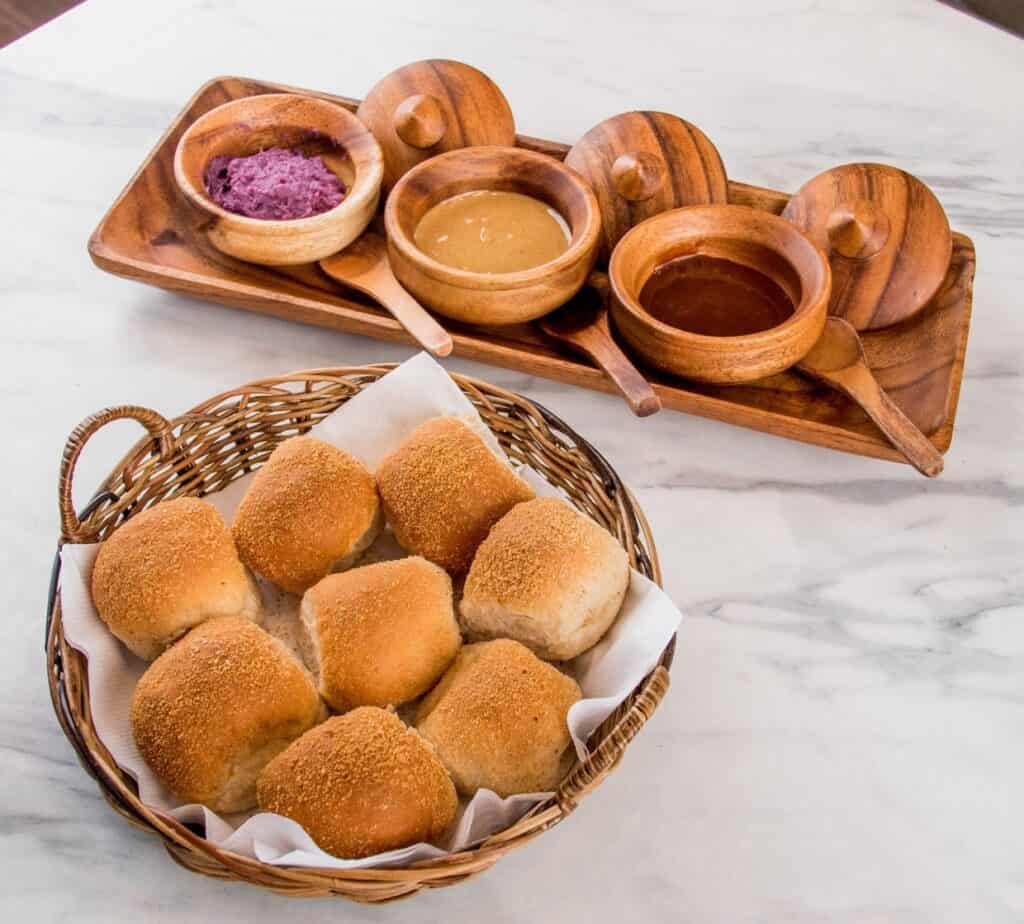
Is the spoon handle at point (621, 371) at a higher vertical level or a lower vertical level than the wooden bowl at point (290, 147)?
lower

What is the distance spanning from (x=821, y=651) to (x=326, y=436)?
1.74 ft

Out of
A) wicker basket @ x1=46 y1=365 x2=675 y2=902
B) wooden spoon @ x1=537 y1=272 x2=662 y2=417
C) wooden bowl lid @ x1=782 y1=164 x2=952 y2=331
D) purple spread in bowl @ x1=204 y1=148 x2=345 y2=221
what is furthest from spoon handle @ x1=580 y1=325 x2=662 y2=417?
purple spread in bowl @ x1=204 y1=148 x2=345 y2=221

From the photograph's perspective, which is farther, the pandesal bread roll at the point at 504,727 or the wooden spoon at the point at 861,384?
the wooden spoon at the point at 861,384

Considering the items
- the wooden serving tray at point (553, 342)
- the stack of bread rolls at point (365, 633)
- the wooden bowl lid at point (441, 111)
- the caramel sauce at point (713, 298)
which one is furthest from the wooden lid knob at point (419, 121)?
the stack of bread rolls at point (365, 633)

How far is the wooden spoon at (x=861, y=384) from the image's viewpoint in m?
1.06

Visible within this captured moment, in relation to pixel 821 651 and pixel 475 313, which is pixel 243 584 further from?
pixel 821 651

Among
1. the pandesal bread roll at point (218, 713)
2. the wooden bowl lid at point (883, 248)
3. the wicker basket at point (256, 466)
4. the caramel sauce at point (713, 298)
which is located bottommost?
the pandesal bread roll at point (218, 713)

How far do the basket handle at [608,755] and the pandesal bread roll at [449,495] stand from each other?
0.25m

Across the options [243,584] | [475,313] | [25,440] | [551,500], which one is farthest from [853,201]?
[25,440]

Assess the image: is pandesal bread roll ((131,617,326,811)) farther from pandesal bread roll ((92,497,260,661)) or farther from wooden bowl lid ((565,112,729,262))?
wooden bowl lid ((565,112,729,262))

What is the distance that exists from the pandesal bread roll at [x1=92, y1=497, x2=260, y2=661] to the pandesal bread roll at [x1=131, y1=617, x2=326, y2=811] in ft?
0.12

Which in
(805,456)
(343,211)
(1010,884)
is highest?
(343,211)

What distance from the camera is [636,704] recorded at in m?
0.76

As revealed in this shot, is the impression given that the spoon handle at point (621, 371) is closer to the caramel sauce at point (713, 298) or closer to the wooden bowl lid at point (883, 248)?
the caramel sauce at point (713, 298)
